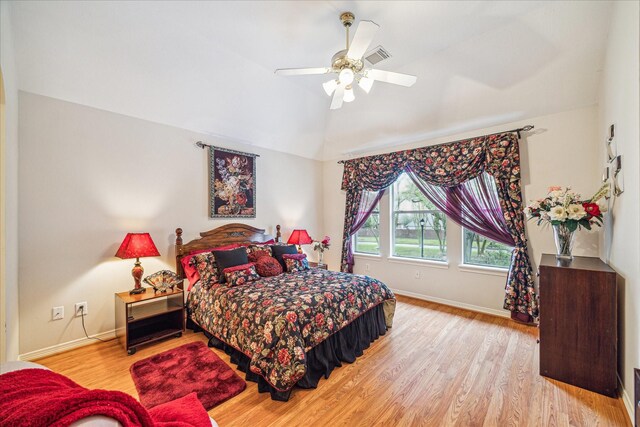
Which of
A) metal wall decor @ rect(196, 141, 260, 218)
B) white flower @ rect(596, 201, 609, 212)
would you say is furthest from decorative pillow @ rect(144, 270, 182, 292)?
white flower @ rect(596, 201, 609, 212)

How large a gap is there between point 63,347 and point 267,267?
2.15 meters

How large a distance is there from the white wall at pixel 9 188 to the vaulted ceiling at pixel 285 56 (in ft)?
1.45

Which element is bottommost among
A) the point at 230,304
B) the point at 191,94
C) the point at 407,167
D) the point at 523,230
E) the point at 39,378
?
the point at 230,304

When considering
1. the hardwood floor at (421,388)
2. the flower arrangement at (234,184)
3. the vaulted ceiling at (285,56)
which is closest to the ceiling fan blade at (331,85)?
the vaulted ceiling at (285,56)

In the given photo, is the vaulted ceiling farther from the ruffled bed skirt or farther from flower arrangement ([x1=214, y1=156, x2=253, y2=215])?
the ruffled bed skirt

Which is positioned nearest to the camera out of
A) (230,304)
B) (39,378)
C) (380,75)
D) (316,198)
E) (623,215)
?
(39,378)

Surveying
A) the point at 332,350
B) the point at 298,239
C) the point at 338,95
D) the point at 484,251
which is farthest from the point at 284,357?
the point at 484,251

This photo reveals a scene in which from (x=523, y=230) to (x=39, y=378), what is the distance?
4.26m

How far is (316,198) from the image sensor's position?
18.1 ft

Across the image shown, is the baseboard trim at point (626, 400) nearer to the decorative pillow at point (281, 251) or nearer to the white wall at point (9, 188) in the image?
the decorative pillow at point (281, 251)

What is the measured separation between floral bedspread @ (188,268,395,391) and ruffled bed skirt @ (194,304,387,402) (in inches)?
4.5

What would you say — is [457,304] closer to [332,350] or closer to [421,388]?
[421,388]

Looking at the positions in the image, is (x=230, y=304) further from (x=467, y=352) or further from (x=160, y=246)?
(x=467, y=352)

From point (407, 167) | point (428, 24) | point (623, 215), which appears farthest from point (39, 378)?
point (407, 167)
